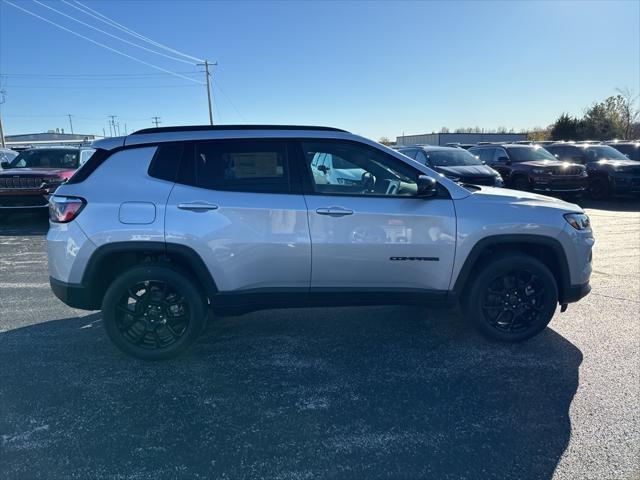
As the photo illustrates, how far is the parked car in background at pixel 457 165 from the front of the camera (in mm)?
11102

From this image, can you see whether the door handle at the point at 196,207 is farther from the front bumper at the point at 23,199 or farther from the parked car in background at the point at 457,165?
the parked car in background at the point at 457,165

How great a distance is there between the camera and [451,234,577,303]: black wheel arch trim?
375 cm

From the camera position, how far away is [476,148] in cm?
1630

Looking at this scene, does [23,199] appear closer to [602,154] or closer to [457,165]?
[457,165]

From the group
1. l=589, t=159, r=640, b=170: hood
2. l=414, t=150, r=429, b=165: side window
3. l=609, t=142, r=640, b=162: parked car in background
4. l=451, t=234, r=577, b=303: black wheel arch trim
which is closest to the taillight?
l=451, t=234, r=577, b=303: black wheel arch trim

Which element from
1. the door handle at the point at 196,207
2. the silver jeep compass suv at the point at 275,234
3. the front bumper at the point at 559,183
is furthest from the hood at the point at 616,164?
the door handle at the point at 196,207

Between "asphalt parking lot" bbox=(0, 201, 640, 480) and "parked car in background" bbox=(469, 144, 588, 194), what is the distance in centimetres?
898

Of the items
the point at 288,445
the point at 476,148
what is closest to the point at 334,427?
the point at 288,445

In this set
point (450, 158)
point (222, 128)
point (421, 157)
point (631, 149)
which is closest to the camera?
point (222, 128)

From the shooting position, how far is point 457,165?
12117 millimetres

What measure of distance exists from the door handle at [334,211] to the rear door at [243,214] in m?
0.14

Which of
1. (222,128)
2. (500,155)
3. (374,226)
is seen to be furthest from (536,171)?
(222,128)

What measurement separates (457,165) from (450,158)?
1.44 feet

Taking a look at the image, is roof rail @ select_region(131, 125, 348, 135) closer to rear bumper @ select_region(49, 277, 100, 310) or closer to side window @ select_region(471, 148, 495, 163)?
rear bumper @ select_region(49, 277, 100, 310)
